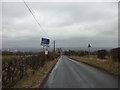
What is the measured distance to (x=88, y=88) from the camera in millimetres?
10695

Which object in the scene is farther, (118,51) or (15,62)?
(118,51)

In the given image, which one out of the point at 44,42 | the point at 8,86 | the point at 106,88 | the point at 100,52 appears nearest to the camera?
the point at 8,86

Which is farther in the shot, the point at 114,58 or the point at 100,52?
the point at 100,52

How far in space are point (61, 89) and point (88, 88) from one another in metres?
1.36

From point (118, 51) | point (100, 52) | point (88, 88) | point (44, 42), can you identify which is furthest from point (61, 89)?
point (100, 52)

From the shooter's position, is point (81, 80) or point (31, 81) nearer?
point (31, 81)

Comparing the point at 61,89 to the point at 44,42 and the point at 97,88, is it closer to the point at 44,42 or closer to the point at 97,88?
the point at 97,88

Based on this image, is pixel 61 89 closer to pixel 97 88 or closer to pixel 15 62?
pixel 97 88

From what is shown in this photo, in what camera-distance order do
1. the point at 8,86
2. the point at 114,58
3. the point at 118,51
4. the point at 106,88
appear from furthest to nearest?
the point at 114,58 < the point at 118,51 < the point at 106,88 < the point at 8,86

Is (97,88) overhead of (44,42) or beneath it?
beneath

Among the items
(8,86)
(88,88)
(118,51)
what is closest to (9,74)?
(8,86)

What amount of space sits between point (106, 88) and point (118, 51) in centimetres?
1676

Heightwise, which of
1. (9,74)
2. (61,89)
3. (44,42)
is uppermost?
(44,42)

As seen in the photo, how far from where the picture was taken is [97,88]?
1073 centimetres
